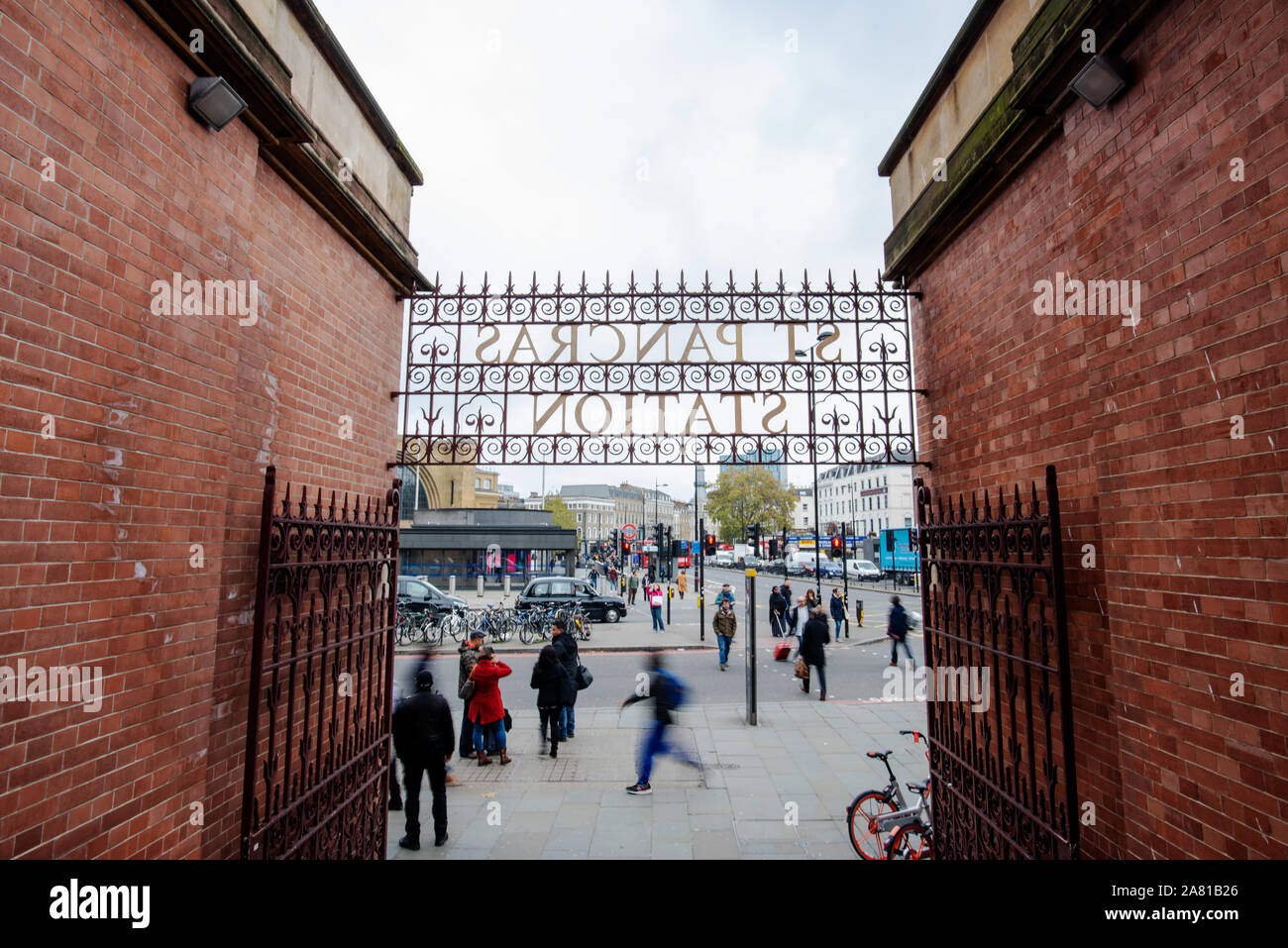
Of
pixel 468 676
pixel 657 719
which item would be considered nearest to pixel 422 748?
pixel 657 719

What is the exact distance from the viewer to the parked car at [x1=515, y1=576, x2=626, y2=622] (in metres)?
Result: 18.8

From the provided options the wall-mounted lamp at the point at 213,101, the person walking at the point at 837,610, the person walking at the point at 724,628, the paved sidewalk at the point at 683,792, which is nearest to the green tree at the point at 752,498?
the person walking at the point at 837,610

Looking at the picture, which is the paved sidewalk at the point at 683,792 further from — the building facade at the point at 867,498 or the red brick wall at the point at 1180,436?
the building facade at the point at 867,498

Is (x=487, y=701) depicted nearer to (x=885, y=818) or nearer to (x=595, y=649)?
(x=885, y=818)

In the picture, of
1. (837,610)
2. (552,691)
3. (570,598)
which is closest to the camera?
(552,691)

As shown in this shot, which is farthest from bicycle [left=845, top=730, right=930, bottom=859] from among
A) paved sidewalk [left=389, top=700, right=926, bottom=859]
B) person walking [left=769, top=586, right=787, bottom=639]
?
person walking [left=769, top=586, right=787, bottom=639]

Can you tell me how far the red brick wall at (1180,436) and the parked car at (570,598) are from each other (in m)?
16.4

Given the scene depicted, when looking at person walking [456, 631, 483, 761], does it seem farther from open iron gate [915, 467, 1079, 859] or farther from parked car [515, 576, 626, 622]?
parked car [515, 576, 626, 622]

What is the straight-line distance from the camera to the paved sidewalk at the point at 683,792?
5184 millimetres

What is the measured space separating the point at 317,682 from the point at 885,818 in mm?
4422

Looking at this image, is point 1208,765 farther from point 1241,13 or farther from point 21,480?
point 21,480

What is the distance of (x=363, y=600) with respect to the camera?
392cm

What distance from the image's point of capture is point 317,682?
3902 mm
